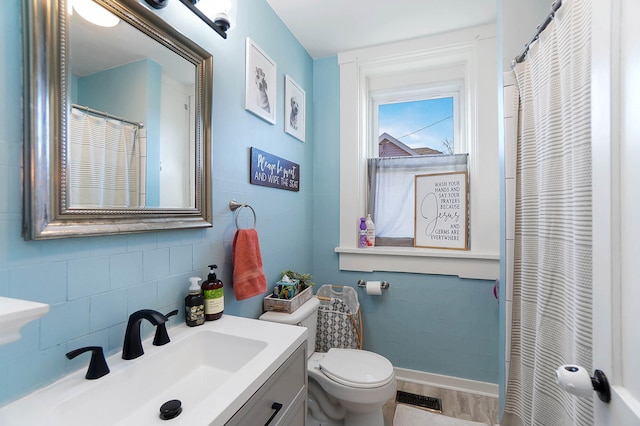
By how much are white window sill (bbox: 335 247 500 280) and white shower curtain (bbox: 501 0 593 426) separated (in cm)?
61

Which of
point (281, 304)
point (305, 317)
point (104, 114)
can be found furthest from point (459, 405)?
point (104, 114)

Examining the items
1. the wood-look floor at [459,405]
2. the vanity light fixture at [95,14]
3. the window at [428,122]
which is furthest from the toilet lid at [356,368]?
the vanity light fixture at [95,14]

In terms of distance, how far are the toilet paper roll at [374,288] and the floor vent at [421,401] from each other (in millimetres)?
669

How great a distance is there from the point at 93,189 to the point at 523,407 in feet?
5.73

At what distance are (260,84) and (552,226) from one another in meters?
1.47

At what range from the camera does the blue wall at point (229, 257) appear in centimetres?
63

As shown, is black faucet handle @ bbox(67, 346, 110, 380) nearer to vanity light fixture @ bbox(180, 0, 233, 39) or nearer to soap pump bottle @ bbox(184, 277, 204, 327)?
soap pump bottle @ bbox(184, 277, 204, 327)

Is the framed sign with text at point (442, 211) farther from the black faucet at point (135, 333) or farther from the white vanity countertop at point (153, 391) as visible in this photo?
the black faucet at point (135, 333)

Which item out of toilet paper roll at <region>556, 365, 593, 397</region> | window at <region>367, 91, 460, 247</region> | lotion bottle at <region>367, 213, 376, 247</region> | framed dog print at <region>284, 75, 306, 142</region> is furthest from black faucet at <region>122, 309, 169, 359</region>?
window at <region>367, 91, 460, 247</region>

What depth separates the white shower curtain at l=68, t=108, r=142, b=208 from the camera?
73 centimetres

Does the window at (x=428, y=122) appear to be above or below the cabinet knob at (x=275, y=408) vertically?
above

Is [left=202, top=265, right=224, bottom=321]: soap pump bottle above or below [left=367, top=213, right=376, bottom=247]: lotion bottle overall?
below

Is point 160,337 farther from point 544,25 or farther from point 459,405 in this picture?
point 459,405

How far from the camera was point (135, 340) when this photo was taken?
0.80 meters
